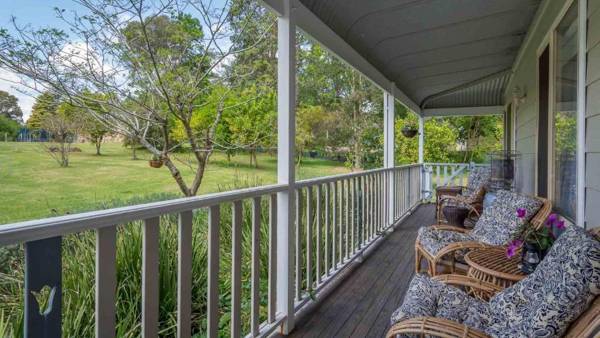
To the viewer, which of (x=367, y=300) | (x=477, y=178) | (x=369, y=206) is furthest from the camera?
(x=477, y=178)

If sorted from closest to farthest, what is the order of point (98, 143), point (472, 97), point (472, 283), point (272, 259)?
point (472, 283) → point (272, 259) → point (98, 143) → point (472, 97)

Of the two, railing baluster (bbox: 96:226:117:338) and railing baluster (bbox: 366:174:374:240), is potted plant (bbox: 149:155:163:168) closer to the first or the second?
railing baluster (bbox: 366:174:374:240)

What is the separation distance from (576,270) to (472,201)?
408 centimetres

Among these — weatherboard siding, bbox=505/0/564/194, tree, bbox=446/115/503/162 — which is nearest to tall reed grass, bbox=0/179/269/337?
weatherboard siding, bbox=505/0/564/194

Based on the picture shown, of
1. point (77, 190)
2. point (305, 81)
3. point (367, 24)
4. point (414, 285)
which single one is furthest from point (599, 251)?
point (305, 81)

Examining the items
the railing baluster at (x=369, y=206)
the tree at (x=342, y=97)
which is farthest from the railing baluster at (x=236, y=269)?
the tree at (x=342, y=97)

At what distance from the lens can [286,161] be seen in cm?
245

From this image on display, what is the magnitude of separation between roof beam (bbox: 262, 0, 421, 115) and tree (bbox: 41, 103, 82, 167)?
2288 mm

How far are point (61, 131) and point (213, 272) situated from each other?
7.84ft

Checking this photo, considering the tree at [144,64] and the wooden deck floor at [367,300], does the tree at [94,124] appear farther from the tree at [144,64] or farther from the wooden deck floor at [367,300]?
the wooden deck floor at [367,300]

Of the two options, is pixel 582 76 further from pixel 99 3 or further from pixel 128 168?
pixel 99 3

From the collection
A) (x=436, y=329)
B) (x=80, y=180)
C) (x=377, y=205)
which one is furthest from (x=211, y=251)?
(x=377, y=205)

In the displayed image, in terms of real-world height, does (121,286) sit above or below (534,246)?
below

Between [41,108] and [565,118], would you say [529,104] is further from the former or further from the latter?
[41,108]
